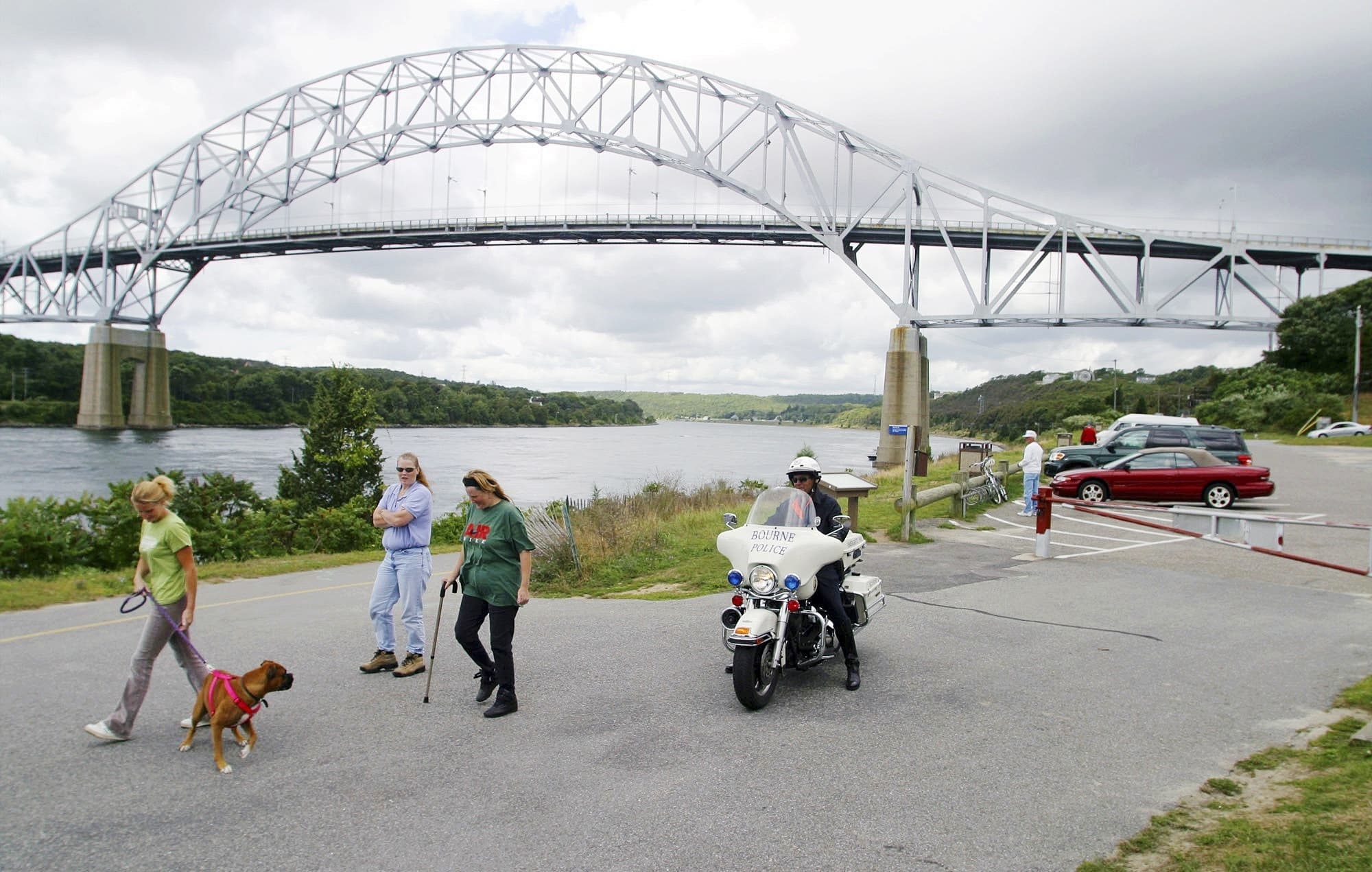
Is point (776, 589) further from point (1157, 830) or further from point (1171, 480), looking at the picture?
point (1171, 480)

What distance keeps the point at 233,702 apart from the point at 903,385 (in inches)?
2010

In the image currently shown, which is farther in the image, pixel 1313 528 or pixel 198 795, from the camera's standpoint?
pixel 1313 528

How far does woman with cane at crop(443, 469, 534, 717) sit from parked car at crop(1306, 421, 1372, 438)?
168 ft

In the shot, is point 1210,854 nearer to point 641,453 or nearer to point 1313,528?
point 1313,528

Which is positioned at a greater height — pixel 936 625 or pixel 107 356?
pixel 107 356

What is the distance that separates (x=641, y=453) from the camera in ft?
247

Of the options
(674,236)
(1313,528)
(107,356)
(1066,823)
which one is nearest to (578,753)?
(1066,823)

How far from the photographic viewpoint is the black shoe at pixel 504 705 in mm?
6039

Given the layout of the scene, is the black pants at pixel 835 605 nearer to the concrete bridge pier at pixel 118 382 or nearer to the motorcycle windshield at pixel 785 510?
the motorcycle windshield at pixel 785 510

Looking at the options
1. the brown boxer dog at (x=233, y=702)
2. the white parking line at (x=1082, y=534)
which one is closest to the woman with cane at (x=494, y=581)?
the brown boxer dog at (x=233, y=702)

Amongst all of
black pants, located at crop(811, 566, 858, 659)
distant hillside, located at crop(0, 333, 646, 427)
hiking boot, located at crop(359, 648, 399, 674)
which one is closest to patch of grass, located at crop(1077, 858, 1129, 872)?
black pants, located at crop(811, 566, 858, 659)

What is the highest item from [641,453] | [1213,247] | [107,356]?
[1213,247]

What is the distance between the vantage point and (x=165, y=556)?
18.4 ft

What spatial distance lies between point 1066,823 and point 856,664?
2.39 metres
